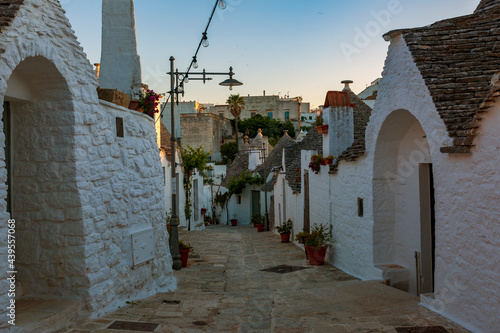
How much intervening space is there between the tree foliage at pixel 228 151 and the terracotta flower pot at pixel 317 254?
4664 centimetres

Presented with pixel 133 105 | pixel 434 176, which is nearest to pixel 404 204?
pixel 434 176

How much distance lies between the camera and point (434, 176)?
245 inches

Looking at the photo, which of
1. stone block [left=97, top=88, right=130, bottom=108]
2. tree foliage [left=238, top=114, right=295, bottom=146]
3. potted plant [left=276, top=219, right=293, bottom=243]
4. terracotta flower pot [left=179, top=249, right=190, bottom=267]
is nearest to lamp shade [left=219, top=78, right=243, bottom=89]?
terracotta flower pot [left=179, top=249, right=190, bottom=267]

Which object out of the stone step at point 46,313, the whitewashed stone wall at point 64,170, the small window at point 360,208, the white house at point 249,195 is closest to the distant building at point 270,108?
the white house at point 249,195

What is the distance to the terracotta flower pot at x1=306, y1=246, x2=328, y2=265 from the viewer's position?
11.8 meters

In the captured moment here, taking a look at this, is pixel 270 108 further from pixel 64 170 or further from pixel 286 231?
pixel 64 170

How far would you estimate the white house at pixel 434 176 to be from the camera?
5176 mm

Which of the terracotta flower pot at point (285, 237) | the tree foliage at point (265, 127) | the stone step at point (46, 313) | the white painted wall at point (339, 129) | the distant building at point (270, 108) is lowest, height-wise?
the terracotta flower pot at point (285, 237)

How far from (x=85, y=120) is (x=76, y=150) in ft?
1.55

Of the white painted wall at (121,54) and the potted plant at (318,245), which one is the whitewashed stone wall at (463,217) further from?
the potted plant at (318,245)

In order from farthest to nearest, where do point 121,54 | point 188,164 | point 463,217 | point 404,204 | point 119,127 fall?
point 188,164 → point 404,204 → point 121,54 → point 119,127 → point 463,217

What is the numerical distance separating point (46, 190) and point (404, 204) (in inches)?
243

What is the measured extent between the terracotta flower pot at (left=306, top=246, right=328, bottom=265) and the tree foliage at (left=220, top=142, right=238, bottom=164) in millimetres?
46638

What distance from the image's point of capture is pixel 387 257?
8.70 meters
